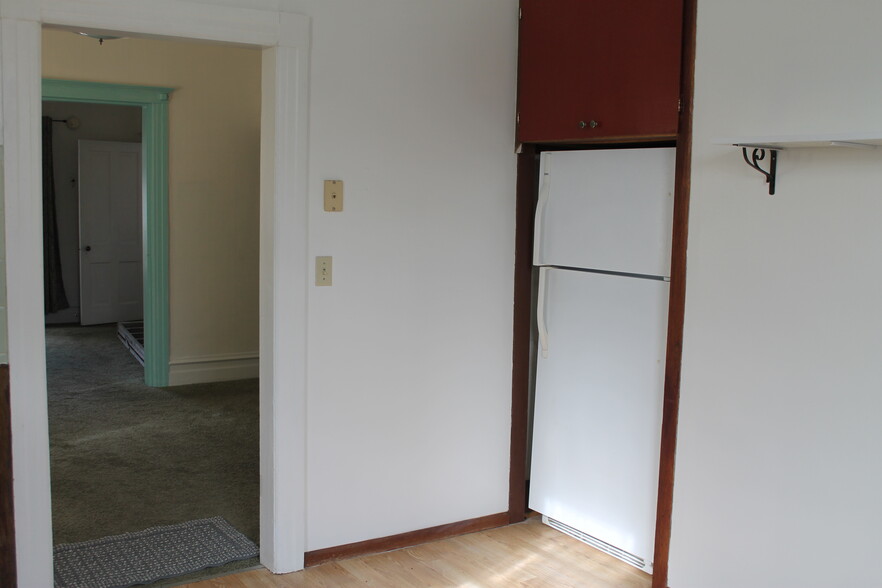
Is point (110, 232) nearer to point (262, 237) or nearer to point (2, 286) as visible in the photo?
point (262, 237)

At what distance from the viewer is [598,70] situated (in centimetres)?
295

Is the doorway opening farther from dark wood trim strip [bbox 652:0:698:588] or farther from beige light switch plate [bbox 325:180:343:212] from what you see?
dark wood trim strip [bbox 652:0:698:588]

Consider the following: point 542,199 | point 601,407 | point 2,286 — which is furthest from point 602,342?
point 2,286

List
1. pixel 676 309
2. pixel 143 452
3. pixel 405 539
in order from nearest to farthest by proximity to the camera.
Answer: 1. pixel 676 309
2. pixel 405 539
3. pixel 143 452

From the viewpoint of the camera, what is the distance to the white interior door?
7934 mm

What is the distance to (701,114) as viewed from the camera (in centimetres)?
266

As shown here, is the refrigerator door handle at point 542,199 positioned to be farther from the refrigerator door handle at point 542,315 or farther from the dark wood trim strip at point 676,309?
the dark wood trim strip at point 676,309

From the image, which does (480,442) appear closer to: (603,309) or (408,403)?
(408,403)

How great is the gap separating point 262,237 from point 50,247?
5.90 metres

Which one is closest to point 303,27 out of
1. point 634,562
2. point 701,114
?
point 701,114

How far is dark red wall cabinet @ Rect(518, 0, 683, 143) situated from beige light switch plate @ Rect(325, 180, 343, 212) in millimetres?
791

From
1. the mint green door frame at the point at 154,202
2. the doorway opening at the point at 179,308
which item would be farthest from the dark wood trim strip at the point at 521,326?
the mint green door frame at the point at 154,202

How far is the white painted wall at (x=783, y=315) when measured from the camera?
7.43ft

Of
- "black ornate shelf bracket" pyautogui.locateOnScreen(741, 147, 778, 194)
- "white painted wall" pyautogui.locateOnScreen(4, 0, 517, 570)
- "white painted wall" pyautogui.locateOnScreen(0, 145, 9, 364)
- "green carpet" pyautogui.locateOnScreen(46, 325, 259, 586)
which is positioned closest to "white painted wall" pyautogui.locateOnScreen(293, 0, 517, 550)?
"white painted wall" pyautogui.locateOnScreen(4, 0, 517, 570)
